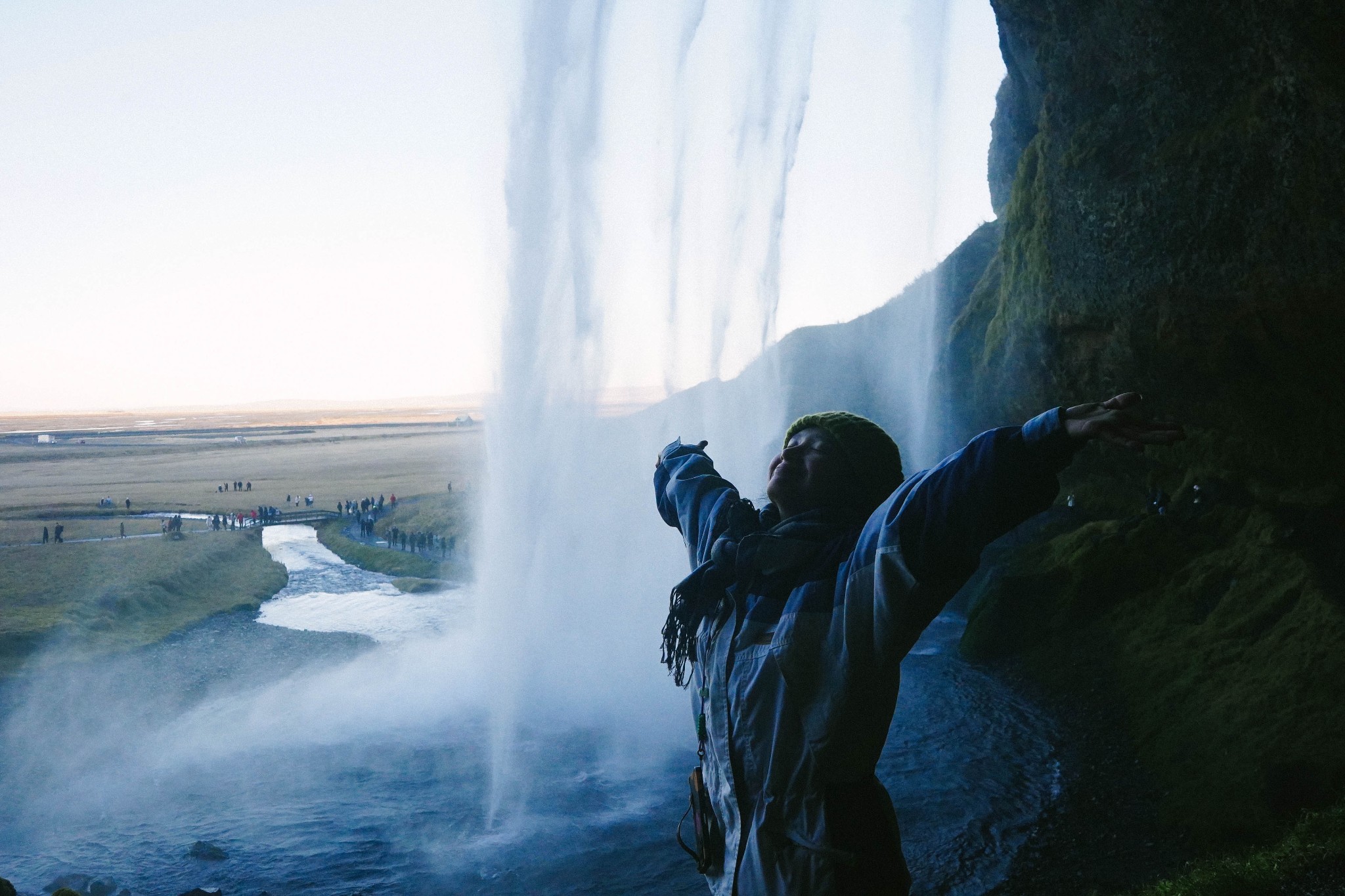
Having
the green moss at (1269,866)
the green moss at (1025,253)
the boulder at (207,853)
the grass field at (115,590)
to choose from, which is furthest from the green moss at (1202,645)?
the grass field at (115,590)

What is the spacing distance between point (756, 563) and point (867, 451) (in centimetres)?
61

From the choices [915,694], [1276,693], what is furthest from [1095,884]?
[915,694]

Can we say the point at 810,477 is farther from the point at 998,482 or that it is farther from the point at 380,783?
the point at 380,783

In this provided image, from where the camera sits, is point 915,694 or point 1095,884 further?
point 915,694

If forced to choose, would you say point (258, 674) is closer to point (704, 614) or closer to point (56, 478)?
point (704, 614)

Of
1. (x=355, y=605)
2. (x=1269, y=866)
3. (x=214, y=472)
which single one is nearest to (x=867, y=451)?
(x=1269, y=866)

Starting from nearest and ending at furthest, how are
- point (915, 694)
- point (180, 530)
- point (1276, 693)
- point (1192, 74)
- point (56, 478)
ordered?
point (1276, 693) → point (1192, 74) → point (915, 694) → point (180, 530) → point (56, 478)

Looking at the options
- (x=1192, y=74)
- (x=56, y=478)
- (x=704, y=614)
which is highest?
(x=1192, y=74)

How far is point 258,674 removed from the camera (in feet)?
72.3

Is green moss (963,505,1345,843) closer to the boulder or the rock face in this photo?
the rock face

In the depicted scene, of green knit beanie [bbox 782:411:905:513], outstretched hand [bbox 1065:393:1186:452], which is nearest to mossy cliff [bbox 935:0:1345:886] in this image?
green knit beanie [bbox 782:411:905:513]

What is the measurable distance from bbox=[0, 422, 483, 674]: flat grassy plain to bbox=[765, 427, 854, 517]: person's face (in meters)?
22.6

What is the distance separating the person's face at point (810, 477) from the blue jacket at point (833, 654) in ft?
0.46

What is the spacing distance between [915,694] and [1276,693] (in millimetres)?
6747
